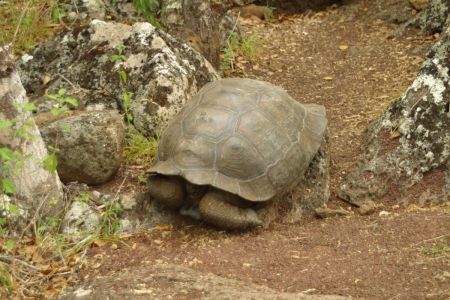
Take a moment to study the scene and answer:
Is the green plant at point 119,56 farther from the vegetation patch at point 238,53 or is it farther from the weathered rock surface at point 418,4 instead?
the weathered rock surface at point 418,4

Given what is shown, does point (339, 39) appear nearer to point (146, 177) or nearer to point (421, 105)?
point (421, 105)

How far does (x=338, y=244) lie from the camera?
14.7ft

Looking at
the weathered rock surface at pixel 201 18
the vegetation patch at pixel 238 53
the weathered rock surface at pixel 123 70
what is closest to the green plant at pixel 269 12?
the vegetation patch at pixel 238 53

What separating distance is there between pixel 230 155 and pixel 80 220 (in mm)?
1168

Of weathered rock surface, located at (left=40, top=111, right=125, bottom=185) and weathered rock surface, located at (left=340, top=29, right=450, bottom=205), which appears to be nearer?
weathered rock surface, located at (left=40, top=111, right=125, bottom=185)

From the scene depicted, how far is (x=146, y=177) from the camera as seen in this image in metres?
5.25

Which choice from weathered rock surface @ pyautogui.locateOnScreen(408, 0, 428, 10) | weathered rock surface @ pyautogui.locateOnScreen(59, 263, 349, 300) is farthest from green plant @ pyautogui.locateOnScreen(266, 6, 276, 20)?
weathered rock surface @ pyautogui.locateOnScreen(59, 263, 349, 300)

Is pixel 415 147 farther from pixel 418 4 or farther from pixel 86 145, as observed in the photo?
pixel 418 4

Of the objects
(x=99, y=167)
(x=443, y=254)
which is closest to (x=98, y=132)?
(x=99, y=167)

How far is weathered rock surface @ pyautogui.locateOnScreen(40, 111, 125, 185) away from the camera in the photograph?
5051mm

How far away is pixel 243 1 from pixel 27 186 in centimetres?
403

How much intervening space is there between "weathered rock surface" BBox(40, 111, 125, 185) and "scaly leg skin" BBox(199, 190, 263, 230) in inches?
35.4

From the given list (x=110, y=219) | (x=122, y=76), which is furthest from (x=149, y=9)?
(x=110, y=219)

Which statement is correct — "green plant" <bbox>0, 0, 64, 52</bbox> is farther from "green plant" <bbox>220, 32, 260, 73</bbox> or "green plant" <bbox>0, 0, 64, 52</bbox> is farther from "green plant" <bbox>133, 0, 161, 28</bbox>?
"green plant" <bbox>220, 32, 260, 73</bbox>
